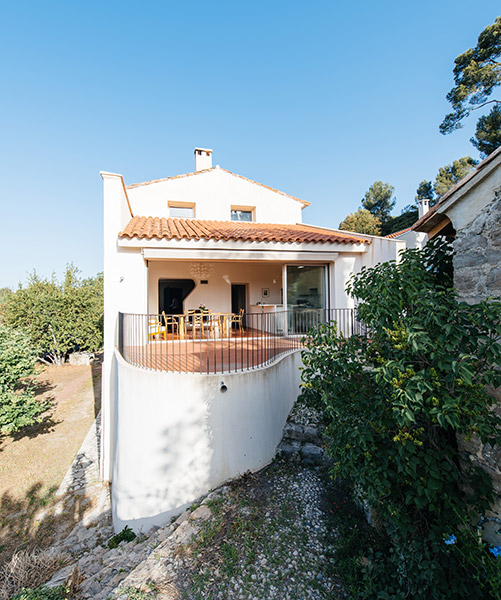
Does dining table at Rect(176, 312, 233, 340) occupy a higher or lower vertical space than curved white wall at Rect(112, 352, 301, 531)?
higher

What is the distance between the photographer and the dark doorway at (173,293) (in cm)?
1290


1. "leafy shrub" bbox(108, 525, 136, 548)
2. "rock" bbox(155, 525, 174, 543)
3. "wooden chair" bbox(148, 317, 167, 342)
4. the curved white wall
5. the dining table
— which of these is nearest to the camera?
"rock" bbox(155, 525, 174, 543)

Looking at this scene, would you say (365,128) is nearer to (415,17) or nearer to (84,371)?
(415,17)

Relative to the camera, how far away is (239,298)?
50.2 feet

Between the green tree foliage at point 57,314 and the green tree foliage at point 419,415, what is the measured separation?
21088mm

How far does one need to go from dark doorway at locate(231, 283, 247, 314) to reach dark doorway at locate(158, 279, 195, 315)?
9.49ft

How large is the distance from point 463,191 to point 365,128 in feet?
45.8

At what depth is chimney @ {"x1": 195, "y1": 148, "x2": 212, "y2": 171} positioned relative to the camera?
16062 mm

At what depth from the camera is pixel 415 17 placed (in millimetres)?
8602

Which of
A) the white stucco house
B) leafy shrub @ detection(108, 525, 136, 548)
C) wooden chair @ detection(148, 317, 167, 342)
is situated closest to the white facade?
the white stucco house

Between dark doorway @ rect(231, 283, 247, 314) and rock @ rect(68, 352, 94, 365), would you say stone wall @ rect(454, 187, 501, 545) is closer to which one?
dark doorway @ rect(231, 283, 247, 314)

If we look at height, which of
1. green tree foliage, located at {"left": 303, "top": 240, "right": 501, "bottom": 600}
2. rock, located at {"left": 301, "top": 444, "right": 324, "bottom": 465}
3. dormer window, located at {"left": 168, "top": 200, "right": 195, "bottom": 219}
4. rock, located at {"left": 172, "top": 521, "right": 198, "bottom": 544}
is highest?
dormer window, located at {"left": 168, "top": 200, "right": 195, "bottom": 219}

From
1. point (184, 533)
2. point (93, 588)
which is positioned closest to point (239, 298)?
point (184, 533)

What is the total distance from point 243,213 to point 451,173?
29466 millimetres
